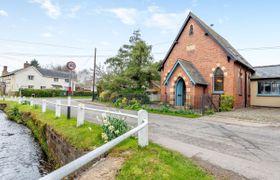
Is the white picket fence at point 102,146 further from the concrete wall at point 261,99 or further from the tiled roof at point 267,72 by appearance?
the tiled roof at point 267,72

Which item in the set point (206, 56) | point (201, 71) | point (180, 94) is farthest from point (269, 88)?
point (180, 94)

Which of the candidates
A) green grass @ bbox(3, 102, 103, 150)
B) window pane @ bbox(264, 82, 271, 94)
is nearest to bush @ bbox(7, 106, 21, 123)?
green grass @ bbox(3, 102, 103, 150)

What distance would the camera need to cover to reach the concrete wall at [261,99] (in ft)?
68.6

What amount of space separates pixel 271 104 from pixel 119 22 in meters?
18.8

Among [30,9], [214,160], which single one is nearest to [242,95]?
[214,160]

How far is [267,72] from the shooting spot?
23031mm

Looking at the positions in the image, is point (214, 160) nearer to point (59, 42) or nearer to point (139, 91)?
point (139, 91)

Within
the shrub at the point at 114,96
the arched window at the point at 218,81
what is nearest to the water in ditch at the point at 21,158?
the shrub at the point at 114,96

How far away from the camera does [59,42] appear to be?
120 ft

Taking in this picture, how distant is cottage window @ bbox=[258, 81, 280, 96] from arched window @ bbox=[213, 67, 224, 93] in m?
7.40

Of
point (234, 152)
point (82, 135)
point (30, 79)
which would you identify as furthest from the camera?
point (30, 79)

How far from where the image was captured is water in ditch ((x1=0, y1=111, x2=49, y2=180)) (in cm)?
668

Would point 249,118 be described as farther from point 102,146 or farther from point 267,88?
point 102,146

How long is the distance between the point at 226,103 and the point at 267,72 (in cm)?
1042
